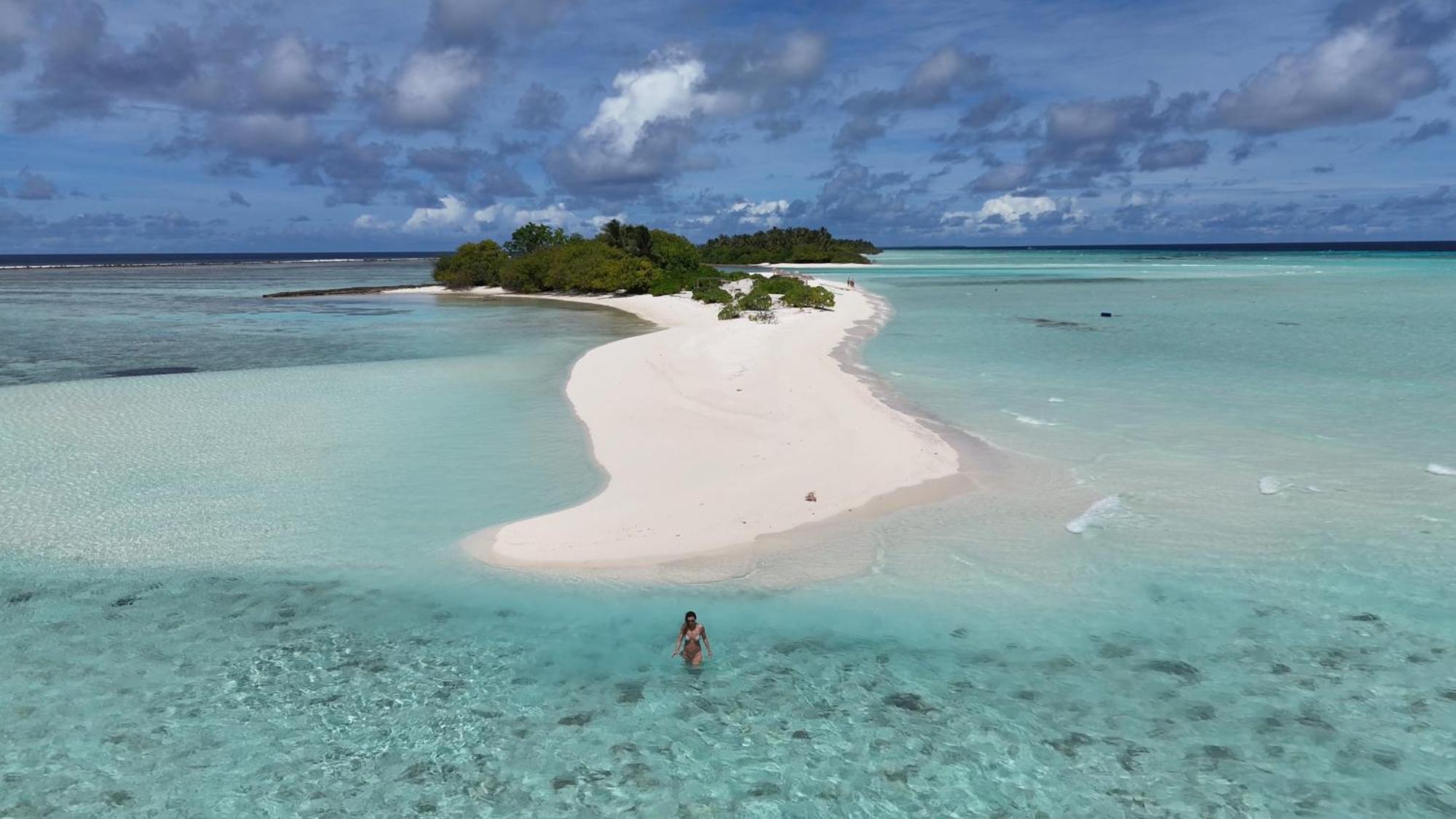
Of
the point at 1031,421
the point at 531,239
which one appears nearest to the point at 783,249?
the point at 531,239

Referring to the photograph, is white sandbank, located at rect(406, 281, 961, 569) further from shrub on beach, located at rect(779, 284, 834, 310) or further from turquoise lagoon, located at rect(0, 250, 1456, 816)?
shrub on beach, located at rect(779, 284, 834, 310)

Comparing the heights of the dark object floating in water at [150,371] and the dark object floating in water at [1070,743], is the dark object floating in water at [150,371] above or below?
above

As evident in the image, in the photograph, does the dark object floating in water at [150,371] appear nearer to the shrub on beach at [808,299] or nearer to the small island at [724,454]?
the small island at [724,454]

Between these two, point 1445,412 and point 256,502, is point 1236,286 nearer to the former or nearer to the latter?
point 1445,412

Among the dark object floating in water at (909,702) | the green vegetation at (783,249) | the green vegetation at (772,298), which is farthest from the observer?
the green vegetation at (783,249)

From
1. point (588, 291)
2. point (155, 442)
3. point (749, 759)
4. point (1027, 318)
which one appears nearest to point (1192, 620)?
point (749, 759)

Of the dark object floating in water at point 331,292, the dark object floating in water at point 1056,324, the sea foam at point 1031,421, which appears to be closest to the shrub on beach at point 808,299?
the dark object floating in water at point 1056,324

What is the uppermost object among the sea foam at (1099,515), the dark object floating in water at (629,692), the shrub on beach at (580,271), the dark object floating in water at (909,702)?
the shrub on beach at (580,271)

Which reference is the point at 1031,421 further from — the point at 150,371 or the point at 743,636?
the point at 150,371
